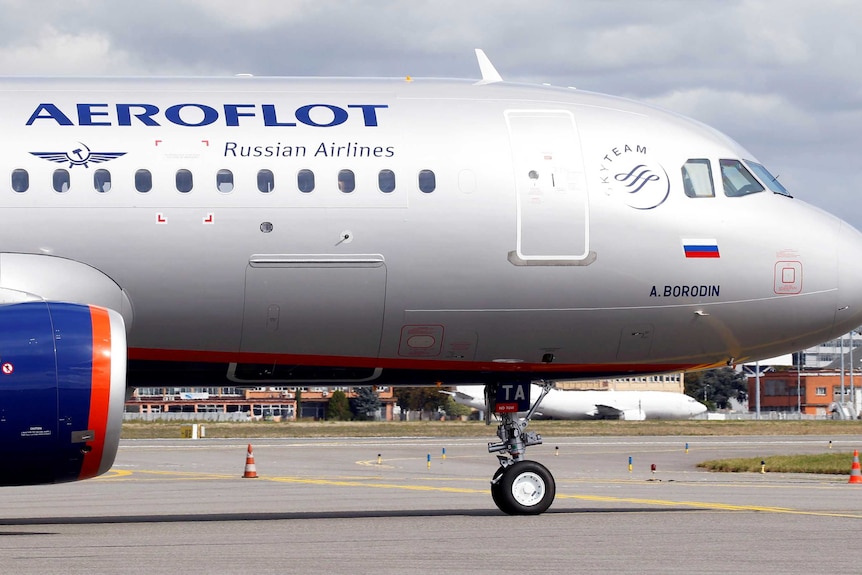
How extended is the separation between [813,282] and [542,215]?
4.13 m

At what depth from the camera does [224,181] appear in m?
18.4

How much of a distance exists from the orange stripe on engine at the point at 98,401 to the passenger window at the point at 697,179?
8654 millimetres

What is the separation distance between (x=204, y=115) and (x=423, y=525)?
6.46m

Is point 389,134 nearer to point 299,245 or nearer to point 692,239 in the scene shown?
point 299,245

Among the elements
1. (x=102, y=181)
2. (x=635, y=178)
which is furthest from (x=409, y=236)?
(x=102, y=181)

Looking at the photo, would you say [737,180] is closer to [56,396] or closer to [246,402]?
[56,396]

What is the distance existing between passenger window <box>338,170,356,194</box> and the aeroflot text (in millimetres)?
766

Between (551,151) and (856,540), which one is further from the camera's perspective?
(551,151)

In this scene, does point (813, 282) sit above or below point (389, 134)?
below

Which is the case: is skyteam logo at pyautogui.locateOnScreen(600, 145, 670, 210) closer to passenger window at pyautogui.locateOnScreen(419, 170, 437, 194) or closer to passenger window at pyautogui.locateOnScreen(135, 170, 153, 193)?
passenger window at pyautogui.locateOnScreen(419, 170, 437, 194)

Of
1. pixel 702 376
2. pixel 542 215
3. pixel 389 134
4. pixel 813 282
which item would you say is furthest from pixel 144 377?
pixel 702 376

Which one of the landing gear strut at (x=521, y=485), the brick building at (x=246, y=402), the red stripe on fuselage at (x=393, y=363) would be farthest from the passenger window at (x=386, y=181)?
the brick building at (x=246, y=402)

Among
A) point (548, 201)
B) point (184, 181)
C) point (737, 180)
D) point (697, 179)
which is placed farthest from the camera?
point (737, 180)

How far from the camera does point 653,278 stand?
19.4 meters
